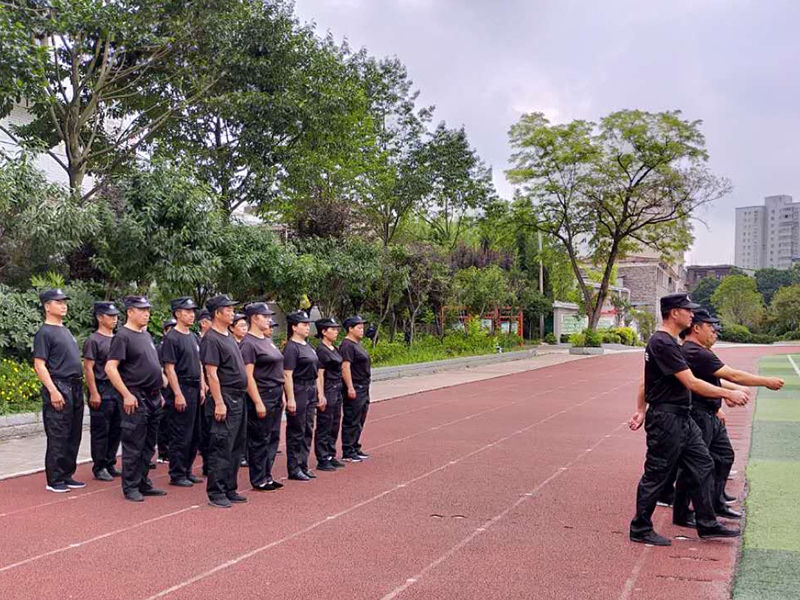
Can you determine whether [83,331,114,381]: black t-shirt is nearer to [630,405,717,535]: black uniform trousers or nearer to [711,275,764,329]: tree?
[630,405,717,535]: black uniform trousers

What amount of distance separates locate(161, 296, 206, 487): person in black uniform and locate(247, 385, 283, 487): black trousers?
76cm

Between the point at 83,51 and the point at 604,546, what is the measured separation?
51.0 feet

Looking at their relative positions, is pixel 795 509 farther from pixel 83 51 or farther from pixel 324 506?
pixel 83 51

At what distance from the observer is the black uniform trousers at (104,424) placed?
7926 millimetres

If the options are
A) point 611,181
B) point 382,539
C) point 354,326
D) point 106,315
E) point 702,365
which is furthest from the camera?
point 611,181

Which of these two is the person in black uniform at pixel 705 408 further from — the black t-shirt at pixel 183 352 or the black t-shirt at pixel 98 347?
the black t-shirt at pixel 98 347

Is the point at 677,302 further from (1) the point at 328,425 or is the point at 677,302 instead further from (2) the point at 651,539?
(1) the point at 328,425

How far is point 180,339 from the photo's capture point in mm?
7988

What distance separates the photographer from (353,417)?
8875 mm

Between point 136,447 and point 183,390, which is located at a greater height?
point 183,390

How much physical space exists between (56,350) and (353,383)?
3.15 m

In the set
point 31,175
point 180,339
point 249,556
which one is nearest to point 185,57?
point 31,175

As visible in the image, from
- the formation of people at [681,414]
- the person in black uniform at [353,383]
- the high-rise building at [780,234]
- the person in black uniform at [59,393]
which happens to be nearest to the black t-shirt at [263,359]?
the person in black uniform at [353,383]

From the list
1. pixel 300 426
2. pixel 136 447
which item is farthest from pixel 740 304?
pixel 136 447
